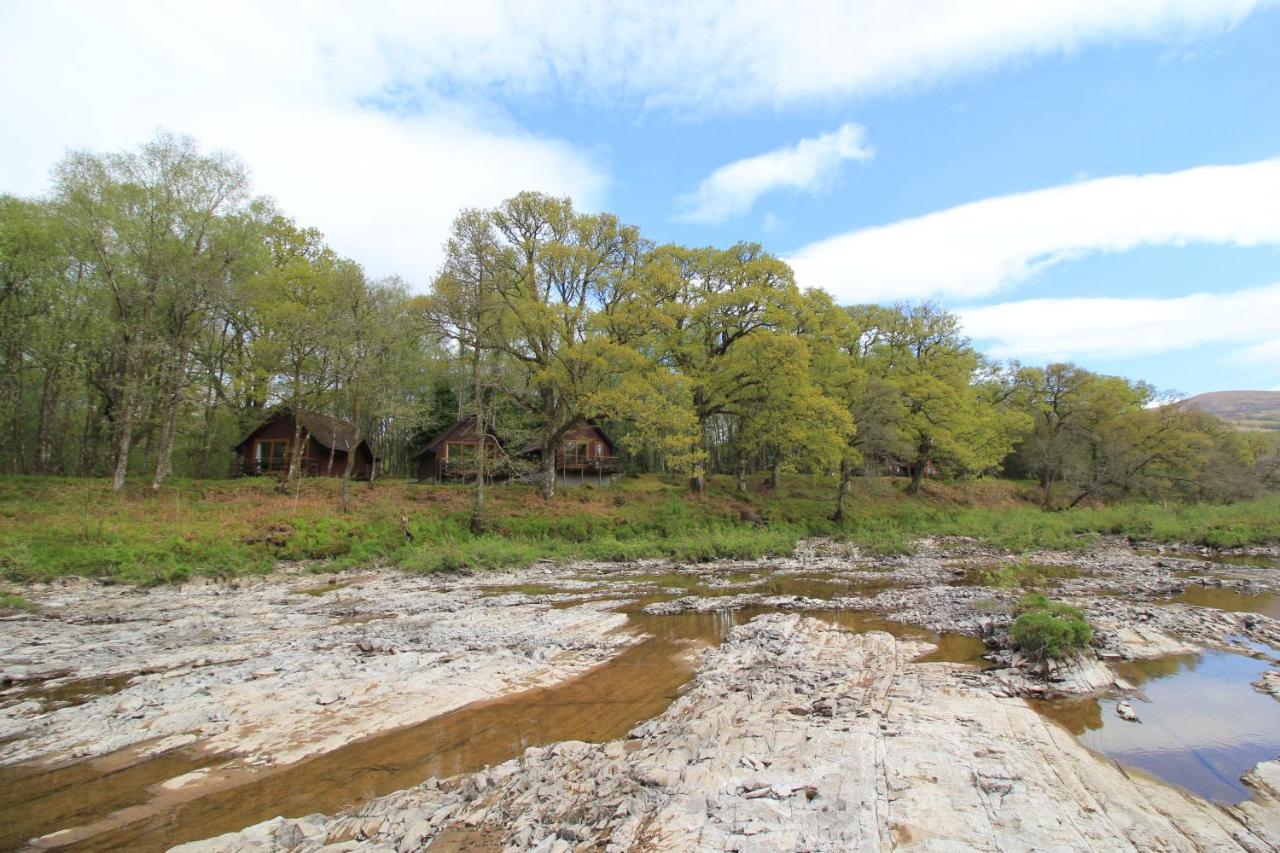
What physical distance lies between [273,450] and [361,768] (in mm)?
40233

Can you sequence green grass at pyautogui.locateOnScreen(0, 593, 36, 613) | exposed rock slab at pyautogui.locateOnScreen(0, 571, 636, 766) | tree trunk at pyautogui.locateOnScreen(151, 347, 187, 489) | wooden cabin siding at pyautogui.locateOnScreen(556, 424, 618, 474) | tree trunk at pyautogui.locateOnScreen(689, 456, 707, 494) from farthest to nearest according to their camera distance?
1. wooden cabin siding at pyautogui.locateOnScreen(556, 424, 618, 474)
2. tree trunk at pyautogui.locateOnScreen(689, 456, 707, 494)
3. tree trunk at pyautogui.locateOnScreen(151, 347, 187, 489)
4. green grass at pyautogui.locateOnScreen(0, 593, 36, 613)
5. exposed rock slab at pyautogui.locateOnScreen(0, 571, 636, 766)

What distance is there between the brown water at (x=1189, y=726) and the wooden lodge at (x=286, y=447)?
123 feet

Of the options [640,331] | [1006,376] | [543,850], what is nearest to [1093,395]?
[1006,376]

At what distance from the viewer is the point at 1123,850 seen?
4.55m

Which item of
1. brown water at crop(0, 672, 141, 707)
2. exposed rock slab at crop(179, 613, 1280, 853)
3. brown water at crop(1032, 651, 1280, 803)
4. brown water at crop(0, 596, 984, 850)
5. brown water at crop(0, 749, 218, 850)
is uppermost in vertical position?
exposed rock slab at crop(179, 613, 1280, 853)

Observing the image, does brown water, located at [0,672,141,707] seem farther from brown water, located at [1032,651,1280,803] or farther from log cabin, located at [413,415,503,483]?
log cabin, located at [413,415,503,483]

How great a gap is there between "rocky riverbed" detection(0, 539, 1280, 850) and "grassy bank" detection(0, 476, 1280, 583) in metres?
3.79

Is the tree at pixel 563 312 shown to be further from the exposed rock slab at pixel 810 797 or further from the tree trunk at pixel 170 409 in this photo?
the exposed rock slab at pixel 810 797

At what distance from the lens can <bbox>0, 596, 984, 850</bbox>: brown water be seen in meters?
5.30

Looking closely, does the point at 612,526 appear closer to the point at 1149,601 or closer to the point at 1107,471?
the point at 1149,601

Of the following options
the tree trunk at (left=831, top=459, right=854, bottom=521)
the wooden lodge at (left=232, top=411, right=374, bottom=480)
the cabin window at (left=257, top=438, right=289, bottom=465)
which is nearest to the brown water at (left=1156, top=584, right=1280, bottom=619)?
the tree trunk at (left=831, top=459, right=854, bottom=521)

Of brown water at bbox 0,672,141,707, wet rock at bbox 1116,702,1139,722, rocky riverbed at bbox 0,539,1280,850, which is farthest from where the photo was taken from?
brown water at bbox 0,672,141,707

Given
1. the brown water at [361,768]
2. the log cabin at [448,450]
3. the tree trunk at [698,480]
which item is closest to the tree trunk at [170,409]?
the log cabin at [448,450]

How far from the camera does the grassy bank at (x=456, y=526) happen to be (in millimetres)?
18562
